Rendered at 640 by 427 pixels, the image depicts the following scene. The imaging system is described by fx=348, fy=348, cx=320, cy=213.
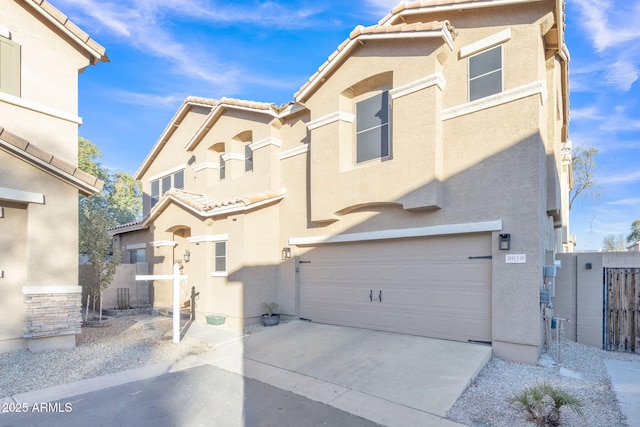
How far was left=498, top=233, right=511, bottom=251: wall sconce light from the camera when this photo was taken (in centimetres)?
698

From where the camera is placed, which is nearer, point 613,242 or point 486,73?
point 486,73

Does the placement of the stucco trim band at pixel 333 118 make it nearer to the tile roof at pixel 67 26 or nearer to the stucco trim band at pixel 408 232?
the stucco trim band at pixel 408 232

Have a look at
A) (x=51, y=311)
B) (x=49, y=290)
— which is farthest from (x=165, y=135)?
(x=51, y=311)

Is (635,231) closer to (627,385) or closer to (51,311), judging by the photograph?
(627,385)

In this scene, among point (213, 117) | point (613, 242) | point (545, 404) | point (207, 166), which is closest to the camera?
point (545, 404)

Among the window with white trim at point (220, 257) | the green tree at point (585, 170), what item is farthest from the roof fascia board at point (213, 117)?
the green tree at point (585, 170)

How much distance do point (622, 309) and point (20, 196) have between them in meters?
14.0

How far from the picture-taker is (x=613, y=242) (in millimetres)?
47594

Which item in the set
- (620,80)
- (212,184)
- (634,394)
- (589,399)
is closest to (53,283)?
(212,184)

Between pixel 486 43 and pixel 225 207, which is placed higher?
pixel 486 43

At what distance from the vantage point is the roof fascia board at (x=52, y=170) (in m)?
7.25

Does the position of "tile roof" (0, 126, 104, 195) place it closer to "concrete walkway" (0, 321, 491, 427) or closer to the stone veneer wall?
the stone veneer wall

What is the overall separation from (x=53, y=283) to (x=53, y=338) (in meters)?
1.20

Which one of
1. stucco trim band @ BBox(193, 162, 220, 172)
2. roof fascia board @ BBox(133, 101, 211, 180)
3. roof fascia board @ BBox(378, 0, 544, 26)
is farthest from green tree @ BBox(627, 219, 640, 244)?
roof fascia board @ BBox(133, 101, 211, 180)
